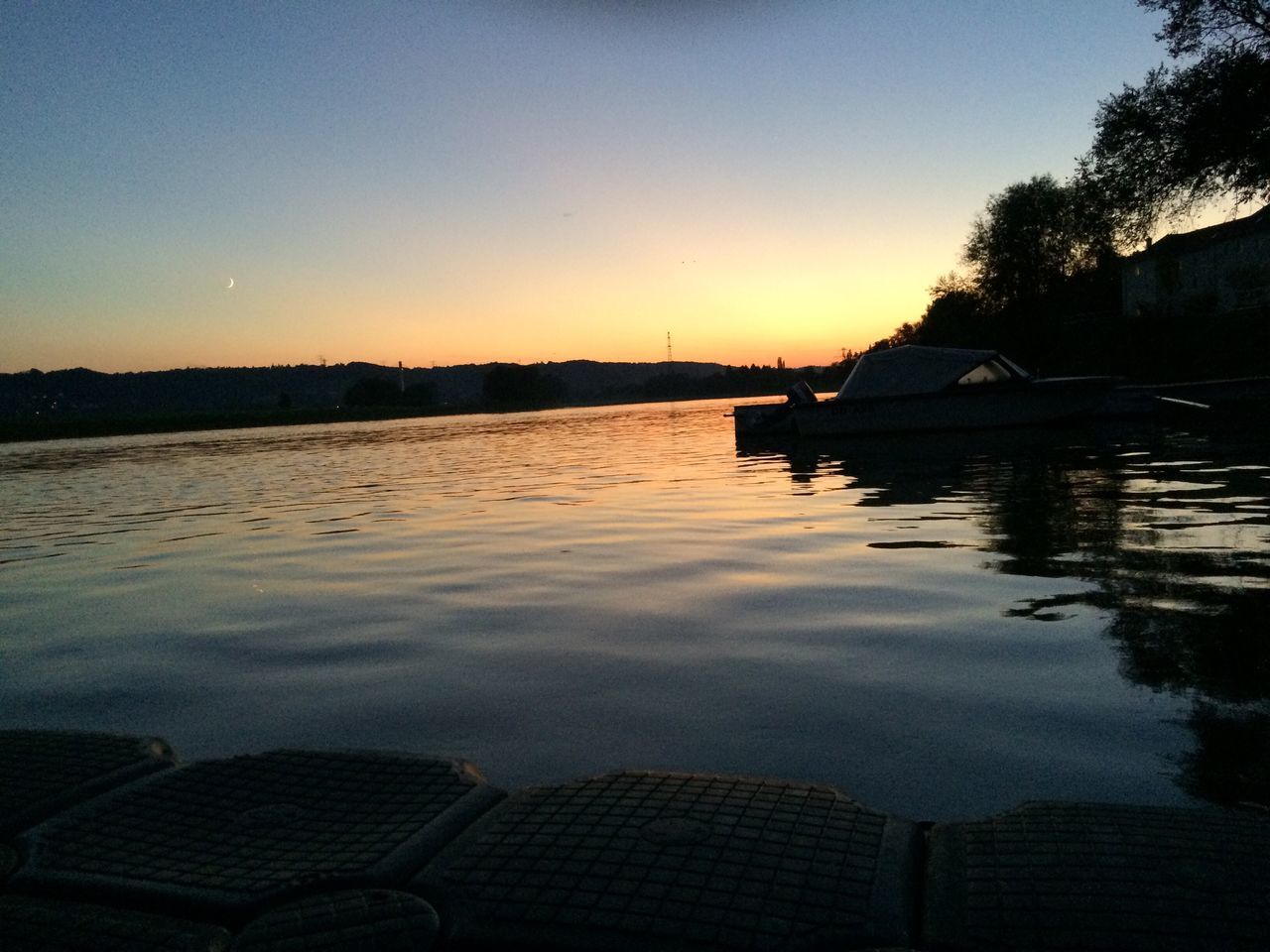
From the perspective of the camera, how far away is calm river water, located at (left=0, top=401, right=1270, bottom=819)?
3523 millimetres

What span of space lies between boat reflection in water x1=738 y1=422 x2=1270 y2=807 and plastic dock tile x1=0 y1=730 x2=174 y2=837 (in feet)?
12.1

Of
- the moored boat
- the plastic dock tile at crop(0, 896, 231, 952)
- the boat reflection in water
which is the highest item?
the moored boat

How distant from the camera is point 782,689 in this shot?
4359mm

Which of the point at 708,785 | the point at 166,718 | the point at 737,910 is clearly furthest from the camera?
the point at 166,718

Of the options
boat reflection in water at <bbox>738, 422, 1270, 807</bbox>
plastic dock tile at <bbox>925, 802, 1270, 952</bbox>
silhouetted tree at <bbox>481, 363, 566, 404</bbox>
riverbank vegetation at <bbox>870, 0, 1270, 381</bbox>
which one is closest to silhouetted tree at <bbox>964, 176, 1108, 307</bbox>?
Result: riverbank vegetation at <bbox>870, 0, 1270, 381</bbox>

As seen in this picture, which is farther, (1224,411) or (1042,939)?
(1224,411)

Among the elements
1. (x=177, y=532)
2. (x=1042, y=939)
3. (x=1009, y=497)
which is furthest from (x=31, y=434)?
(x=1042, y=939)

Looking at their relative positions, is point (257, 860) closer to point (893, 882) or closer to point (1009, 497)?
point (893, 882)

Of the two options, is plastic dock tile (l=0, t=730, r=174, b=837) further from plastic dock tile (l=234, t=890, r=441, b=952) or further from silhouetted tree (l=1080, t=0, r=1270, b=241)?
silhouetted tree (l=1080, t=0, r=1270, b=241)

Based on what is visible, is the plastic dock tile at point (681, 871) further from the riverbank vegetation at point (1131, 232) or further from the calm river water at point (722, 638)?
the riverbank vegetation at point (1131, 232)

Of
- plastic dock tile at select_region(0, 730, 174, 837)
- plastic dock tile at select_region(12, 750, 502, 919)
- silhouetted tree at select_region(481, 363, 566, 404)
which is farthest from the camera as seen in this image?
silhouetted tree at select_region(481, 363, 566, 404)

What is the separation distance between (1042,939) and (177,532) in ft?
41.7

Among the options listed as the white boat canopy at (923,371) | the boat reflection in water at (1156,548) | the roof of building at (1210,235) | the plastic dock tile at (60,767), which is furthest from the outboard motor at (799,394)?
the roof of building at (1210,235)

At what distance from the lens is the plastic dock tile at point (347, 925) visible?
207 cm
